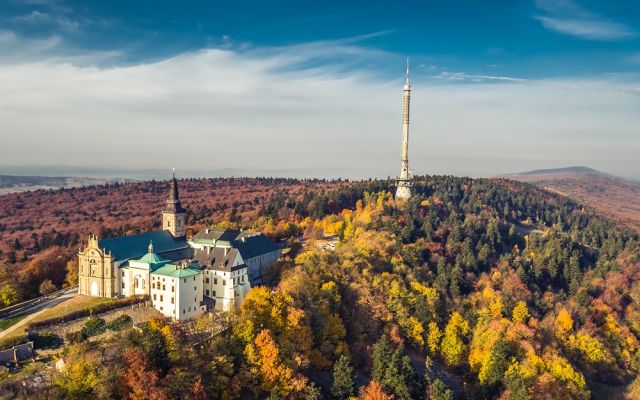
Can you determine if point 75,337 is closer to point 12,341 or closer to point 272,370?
point 12,341

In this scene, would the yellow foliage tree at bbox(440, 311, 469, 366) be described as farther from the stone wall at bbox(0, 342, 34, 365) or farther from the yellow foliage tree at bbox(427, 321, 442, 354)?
the stone wall at bbox(0, 342, 34, 365)

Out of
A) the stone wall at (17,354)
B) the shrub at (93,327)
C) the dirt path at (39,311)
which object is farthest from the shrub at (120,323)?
the dirt path at (39,311)

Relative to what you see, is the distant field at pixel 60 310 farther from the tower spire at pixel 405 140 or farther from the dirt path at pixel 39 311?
the tower spire at pixel 405 140

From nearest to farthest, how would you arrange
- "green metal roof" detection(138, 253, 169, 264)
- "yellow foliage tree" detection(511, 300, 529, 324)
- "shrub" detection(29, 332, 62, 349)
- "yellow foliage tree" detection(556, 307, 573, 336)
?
1. "shrub" detection(29, 332, 62, 349)
2. "green metal roof" detection(138, 253, 169, 264)
3. "yellow foliage tree" detection(511, 300, 529, 324)
4. "yellow foliage tree" detection(556, 307, 573, 336)

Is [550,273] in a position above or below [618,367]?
above

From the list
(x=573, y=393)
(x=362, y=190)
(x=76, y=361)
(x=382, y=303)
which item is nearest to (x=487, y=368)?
(x=573, y=393)

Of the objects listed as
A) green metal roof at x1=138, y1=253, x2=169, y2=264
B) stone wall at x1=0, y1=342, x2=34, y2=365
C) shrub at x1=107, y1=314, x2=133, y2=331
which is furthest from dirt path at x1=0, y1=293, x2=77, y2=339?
green metal roof at x1=138, y1=253, x2=169, y2=264

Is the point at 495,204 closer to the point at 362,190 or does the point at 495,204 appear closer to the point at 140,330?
the point at 362,190
